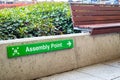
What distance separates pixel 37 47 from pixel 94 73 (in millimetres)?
1314

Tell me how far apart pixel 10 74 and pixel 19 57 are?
34 centimetres

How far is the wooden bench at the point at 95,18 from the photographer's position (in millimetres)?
5578

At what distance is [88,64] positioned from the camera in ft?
17.9

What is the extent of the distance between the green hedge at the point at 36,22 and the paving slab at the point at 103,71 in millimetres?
1141

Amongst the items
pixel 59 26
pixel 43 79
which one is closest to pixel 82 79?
pixel 43 79

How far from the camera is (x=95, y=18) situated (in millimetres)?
6277

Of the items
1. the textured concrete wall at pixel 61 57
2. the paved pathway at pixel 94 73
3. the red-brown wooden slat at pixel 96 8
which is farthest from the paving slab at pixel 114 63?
the red-brown wooden slat at pixel 96 8

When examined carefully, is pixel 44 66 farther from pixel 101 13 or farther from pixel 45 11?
pixel 101 13

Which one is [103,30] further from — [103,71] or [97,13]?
[103,71]

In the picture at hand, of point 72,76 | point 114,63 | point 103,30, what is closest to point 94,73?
point 72,76

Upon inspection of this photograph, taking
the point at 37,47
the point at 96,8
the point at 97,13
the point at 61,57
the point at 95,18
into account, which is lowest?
the point at 61,57

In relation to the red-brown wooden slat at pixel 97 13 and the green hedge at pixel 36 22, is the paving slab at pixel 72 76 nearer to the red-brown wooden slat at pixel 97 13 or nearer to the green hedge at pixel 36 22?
the green hedge at pixel 36 22

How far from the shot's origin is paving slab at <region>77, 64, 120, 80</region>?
183 inches

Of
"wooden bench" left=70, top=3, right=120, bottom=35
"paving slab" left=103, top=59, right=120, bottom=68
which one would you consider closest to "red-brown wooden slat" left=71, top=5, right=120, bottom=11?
"wooden bench" left=70, top=3, right=120, bottom=35
